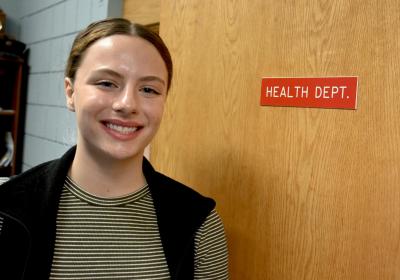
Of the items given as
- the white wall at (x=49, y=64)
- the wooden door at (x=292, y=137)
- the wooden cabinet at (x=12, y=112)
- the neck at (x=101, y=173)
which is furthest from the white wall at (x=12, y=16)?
the neck at (x=101, y=173)

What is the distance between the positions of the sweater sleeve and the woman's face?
274mm

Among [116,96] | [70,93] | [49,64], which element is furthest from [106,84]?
[49,64]

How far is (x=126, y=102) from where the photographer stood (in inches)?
34.0

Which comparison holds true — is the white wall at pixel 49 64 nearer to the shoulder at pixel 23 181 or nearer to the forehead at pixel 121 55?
the forehead at pixel 121 55

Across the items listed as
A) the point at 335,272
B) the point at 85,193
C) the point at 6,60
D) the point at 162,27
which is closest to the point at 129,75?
the point at 85,193

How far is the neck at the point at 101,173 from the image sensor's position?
933 mm

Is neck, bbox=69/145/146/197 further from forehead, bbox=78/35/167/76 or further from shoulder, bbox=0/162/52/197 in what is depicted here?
forehead, bbox=78/35/167/76

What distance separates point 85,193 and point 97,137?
153mm

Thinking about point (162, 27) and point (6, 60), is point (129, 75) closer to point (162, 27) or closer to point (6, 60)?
point (162, 27)

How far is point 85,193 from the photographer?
36.4 inches

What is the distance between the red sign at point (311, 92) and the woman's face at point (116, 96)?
305 mm

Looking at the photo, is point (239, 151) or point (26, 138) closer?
point (239, 151)

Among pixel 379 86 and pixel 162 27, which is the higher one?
pixel 162 27

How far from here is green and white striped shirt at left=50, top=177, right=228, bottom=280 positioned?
0.85 meters
